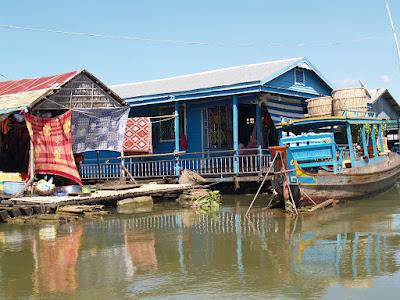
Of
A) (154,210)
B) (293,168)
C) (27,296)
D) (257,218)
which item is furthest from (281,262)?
(154,210)

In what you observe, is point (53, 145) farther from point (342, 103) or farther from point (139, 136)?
point (342, 103)

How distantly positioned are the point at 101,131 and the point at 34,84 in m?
2.29

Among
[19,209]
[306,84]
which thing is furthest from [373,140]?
[19,209]

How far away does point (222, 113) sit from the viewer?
18.0 m

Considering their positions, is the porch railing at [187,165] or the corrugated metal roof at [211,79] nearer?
the porch railing at [187,165]

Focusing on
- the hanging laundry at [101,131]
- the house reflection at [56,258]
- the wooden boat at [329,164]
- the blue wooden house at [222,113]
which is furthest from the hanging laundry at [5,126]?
the wooden boat at [329,164]

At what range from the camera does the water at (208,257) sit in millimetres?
5699

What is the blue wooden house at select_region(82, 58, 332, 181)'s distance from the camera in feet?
52.3

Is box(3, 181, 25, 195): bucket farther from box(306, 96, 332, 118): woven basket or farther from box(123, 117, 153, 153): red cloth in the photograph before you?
box(306, 96, 332, 118): woven basket

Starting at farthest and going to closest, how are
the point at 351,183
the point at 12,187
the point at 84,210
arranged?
1. the point at 351,183
2. the point at 12,187
3. the point at 84,210

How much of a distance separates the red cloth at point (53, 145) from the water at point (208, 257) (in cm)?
254

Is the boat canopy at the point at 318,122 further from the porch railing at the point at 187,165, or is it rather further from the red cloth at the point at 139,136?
the red cloth at the point at 139,136

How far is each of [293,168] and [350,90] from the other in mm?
4787

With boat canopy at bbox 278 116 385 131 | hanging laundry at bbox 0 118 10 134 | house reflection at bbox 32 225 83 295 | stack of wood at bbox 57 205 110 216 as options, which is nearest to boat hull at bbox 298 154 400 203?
boat canopy at bbox 278 116 385 131
